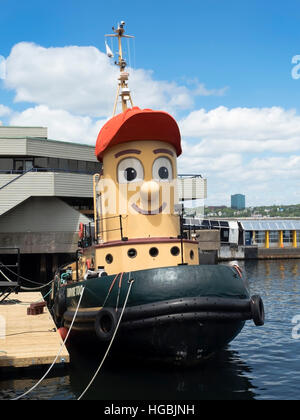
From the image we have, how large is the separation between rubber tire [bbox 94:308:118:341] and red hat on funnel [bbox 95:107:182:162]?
4704 mm

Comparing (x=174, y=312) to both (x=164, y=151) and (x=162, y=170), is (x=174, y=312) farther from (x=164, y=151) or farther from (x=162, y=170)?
(x=164, y=151)

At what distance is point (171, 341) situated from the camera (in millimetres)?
10516

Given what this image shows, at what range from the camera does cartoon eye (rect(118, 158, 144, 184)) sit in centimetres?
1270

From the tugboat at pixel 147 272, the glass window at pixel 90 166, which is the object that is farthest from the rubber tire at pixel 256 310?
the glass window at pixel 90 166

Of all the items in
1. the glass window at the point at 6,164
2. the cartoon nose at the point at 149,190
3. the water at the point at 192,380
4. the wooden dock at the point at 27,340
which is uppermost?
the glass window at the point at 6,164

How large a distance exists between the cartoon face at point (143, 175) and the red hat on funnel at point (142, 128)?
0.22 m

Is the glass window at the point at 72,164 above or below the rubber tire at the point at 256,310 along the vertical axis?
above

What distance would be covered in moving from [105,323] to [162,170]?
4475mm

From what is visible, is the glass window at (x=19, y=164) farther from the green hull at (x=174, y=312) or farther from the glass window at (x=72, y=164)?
the green hull at (x=174, y=312)

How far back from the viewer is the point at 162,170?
507 inches

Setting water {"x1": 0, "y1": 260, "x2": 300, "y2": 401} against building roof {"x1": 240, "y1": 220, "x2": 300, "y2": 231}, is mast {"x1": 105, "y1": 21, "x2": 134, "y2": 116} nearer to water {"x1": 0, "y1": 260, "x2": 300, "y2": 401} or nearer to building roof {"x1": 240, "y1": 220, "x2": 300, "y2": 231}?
water {"x1": 0, "y1": 260, "x2": 300, "y2": 401}

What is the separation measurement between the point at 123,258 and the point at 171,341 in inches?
99.5

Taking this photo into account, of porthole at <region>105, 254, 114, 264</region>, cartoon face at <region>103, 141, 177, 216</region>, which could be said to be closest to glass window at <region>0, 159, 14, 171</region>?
cartoon face at <region>103, 141, 177, 216</region>

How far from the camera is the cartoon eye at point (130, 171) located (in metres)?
12.7
